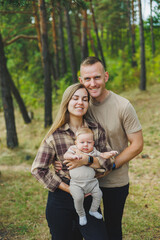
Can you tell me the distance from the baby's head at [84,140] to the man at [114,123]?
0.34 meters

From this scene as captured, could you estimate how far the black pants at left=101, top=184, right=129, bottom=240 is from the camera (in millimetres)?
2775

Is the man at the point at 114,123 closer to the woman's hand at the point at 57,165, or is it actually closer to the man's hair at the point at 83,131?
the man's hair at the point at 83,131

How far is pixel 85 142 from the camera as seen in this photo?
7.75 feet

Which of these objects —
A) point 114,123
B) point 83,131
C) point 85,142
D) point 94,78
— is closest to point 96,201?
point 85,142

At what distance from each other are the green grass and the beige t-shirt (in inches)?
75.5

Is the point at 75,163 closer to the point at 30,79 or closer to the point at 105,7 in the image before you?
the point at 30,79

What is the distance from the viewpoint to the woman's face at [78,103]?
98.7 inches

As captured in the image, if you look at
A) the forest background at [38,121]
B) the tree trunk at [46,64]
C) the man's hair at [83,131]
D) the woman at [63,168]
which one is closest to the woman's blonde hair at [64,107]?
the woman at [63,168]

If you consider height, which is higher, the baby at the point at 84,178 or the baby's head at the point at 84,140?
the baby's head at the point at 84,140

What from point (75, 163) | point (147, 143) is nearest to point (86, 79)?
point (75, 163)

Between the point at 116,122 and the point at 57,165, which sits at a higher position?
the point at 116,122

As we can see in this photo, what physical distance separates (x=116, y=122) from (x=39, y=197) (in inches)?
149

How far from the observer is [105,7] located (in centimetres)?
2459

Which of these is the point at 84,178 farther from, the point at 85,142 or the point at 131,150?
the point at 131,150
